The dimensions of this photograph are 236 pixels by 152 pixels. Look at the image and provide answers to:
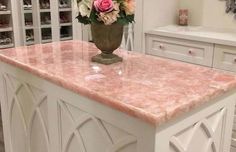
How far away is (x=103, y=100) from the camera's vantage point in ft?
4.13

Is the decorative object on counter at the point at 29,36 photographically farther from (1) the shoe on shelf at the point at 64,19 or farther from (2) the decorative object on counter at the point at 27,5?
(1) the shoe on shelf at the point at 64,19

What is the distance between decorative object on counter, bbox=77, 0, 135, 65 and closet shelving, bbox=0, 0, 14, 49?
6.00 ft

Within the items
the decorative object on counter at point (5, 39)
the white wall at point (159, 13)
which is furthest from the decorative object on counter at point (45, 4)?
the white wall at point (159, 13)

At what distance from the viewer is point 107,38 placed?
65.3 inches

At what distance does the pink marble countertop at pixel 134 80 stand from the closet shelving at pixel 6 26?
52.4 inches

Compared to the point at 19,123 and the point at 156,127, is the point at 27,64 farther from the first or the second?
the point at 156,127

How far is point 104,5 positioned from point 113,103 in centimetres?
53

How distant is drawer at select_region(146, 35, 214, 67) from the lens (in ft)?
9.40

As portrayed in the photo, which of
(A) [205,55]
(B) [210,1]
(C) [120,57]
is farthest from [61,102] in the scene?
(B) [210,1]

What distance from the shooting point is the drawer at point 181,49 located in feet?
9.40

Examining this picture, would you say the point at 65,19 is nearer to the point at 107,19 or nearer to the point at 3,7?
the point at 3,7

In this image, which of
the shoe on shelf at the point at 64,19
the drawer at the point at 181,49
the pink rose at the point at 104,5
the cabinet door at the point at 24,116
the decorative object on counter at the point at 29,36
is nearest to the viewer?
the pink rose at the point at 104,5

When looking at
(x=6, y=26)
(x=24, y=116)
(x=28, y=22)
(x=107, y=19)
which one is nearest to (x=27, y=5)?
(x=28, y=22)

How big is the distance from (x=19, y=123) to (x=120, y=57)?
0.76 m
